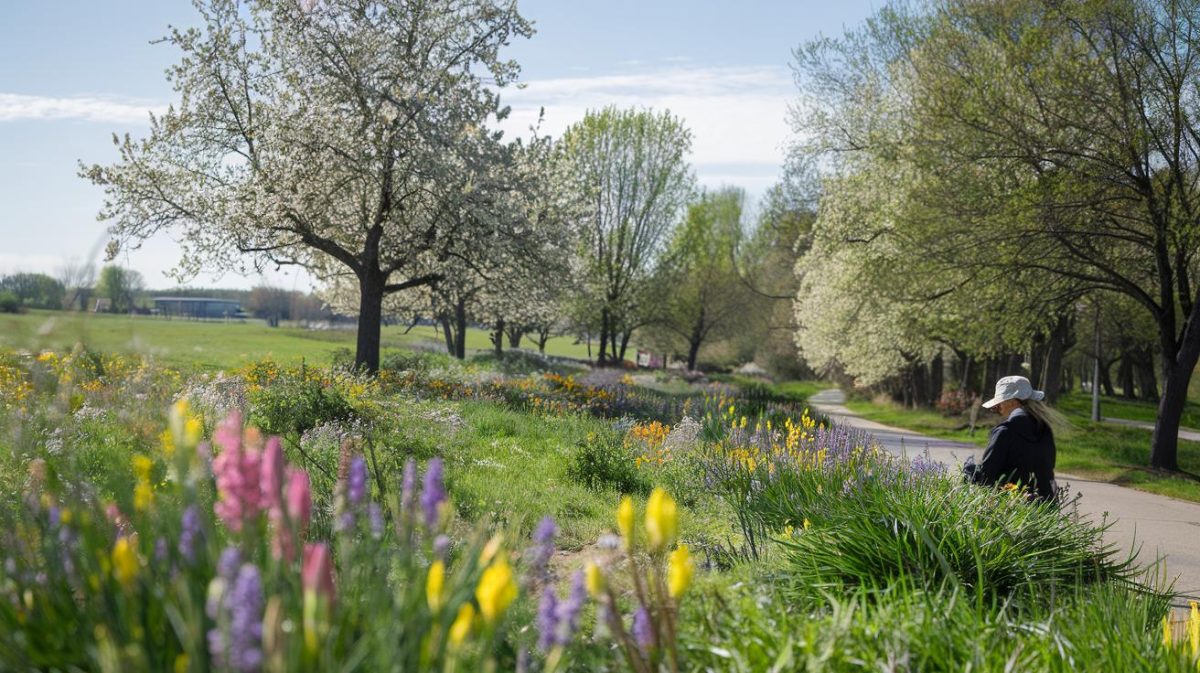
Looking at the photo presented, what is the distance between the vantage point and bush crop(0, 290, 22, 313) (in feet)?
22.4

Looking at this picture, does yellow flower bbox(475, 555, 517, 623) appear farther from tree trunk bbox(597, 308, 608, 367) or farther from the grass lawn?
tree trunk bbox(597, 308, 608, 367)

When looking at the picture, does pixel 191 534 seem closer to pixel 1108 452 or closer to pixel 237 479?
pixel 237 479

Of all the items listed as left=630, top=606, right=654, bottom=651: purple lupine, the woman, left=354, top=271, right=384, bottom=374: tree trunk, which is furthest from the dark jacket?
left=354, top=271, right=384, bottom=374: tree trunk

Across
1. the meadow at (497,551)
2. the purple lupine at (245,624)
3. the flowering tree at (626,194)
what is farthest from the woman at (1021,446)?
the flowering tree at (626,194)

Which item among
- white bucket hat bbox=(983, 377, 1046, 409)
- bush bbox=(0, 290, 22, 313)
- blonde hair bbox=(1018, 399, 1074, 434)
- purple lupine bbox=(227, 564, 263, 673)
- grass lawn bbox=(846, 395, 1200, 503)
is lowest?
grass lawn bbox=(846, 395, 1200, 503)

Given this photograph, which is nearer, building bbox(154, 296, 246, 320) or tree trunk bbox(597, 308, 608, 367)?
building bbox(154, 296, 246, 320)

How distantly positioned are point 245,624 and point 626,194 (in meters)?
36.5

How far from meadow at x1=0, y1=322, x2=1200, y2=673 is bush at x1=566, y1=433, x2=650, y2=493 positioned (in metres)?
0.03

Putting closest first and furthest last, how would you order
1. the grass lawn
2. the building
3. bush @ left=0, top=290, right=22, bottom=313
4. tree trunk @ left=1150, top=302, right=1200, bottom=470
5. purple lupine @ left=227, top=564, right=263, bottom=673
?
purple lupine @ left=227, top=564, right=263, bottom=673 → bush @ left=0, top=290, right=22, bottom=313 → the building → the grass lawn → tree trunk @ left=1150, top=302, right=1200, bottom=470

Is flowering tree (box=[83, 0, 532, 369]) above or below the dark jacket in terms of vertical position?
above

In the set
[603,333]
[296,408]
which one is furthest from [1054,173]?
[603,333]

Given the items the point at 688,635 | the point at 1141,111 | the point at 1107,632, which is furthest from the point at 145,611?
the point at 1141,111

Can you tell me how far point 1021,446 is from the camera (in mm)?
7094

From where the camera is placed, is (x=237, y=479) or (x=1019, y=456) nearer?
(x=237, y=479)
